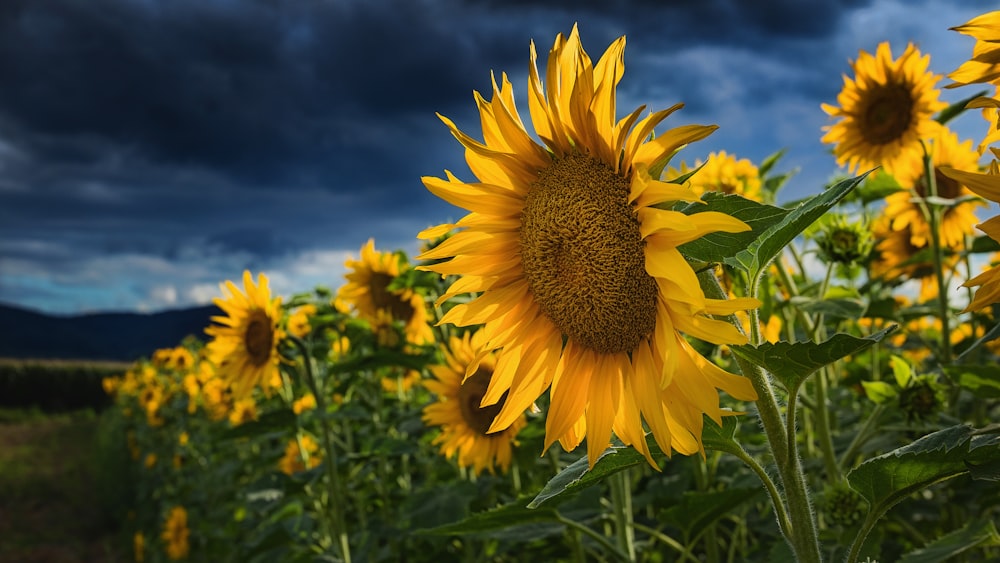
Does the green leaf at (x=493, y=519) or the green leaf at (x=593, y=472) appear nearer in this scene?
the green leaf at (x=593, y=472)

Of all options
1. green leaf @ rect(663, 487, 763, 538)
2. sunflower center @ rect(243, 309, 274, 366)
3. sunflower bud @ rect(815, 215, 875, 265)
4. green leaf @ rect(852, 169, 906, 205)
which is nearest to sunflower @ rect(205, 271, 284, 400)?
sunflower center @ rect(243, 309, 274, 366)

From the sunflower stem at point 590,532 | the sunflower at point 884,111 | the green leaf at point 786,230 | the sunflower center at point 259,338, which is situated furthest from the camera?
the sunflower center at point 259,338

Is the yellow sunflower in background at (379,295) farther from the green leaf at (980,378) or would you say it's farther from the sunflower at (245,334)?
the green leaf at (980,378)

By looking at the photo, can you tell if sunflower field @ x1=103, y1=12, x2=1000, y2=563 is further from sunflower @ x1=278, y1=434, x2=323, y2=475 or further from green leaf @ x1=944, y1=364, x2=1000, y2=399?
sunflower @ x1=278, y1=434, x2=323, y2=475

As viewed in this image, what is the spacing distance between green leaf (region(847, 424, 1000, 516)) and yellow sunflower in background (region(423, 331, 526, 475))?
1.68 meters

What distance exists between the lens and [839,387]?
2.82m

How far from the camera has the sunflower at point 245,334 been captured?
10.2 feet

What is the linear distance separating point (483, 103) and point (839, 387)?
2.16 metres

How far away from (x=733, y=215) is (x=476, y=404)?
197cm

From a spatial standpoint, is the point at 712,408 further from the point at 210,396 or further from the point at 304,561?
the point at 210,396

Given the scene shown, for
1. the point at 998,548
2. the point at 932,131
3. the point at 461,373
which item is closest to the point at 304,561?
the point at 461,373

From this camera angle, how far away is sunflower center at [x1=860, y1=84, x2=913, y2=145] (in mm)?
2953

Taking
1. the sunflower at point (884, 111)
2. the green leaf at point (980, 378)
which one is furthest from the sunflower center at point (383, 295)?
the green leaf at point (980, 378)

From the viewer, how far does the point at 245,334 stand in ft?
10.4
